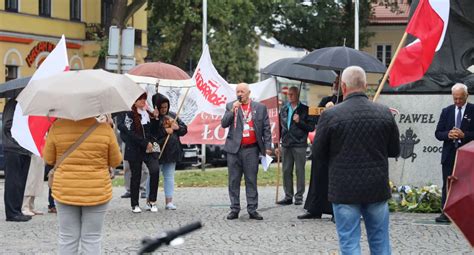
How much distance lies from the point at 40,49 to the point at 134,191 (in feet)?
90.3

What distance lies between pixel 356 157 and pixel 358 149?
0.07m

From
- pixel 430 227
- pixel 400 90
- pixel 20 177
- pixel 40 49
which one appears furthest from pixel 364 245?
pixel 40 49

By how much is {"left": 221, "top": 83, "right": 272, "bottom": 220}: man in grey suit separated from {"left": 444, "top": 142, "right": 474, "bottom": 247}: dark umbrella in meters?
5.38

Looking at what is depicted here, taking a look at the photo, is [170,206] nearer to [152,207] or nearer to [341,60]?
[152,207]

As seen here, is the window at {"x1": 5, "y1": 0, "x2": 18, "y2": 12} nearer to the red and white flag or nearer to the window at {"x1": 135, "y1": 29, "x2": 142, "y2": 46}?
the window at {"x1": 135, "y1": 29, "x2": 142, "y2": 46}

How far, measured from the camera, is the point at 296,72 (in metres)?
15.5

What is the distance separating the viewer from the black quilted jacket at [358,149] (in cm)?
802

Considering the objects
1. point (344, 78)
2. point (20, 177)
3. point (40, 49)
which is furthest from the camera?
point (40, 49)

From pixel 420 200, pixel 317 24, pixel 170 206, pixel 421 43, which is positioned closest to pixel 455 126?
pixel 421 43

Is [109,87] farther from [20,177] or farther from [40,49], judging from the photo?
[40,49]

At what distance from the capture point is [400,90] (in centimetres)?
1412

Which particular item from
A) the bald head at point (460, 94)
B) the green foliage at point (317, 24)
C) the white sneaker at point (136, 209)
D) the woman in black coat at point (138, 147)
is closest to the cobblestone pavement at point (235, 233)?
the white sneaker at point (136, 209)

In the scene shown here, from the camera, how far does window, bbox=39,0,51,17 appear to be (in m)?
40.9

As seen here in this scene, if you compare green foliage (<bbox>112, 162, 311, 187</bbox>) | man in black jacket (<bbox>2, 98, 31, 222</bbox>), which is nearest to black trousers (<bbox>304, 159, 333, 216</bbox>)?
man in black jacket (<bbox>2, 98, 31, 222</bbox>)
